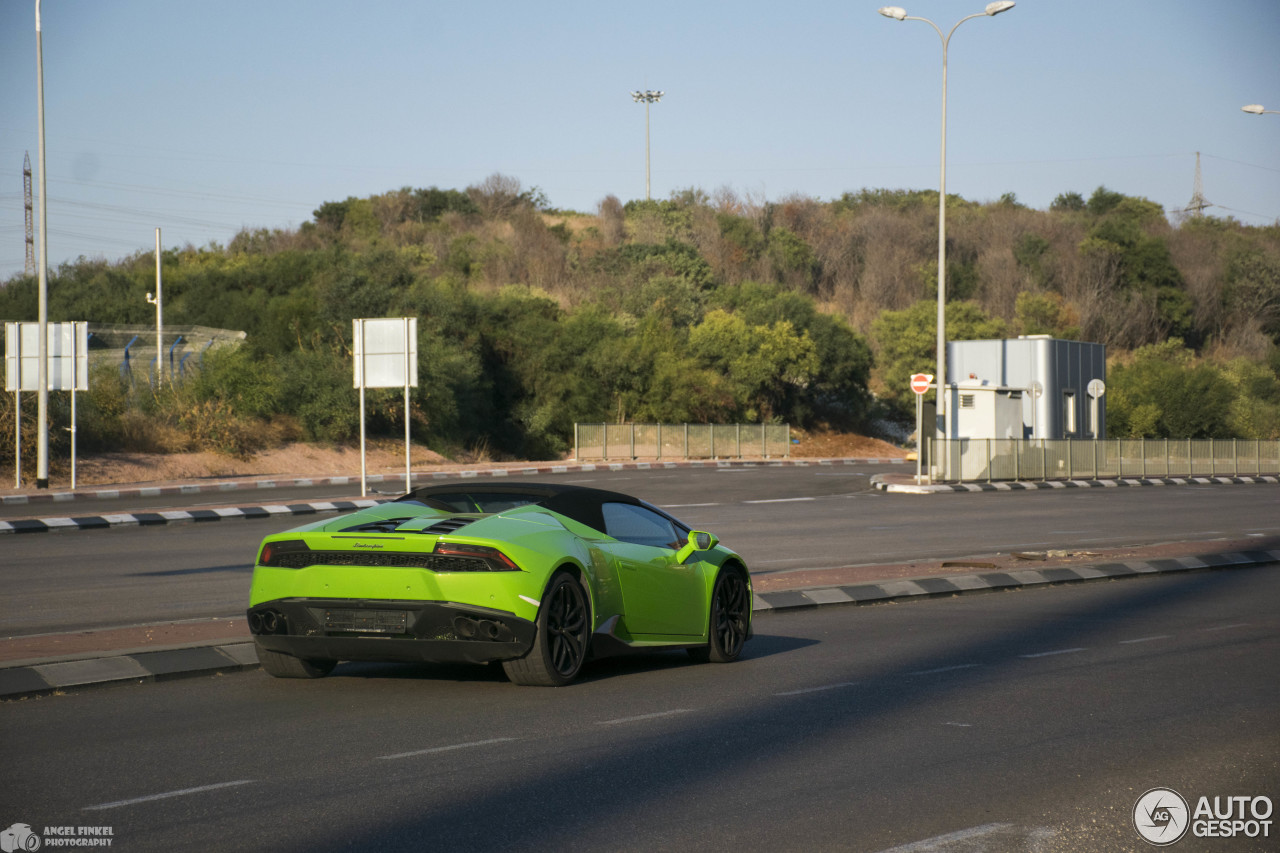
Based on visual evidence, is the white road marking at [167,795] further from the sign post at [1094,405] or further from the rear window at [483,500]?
the sign post at [1094,405]

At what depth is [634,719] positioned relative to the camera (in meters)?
7.46

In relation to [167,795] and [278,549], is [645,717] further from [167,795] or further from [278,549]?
[167,795]

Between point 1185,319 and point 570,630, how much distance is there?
9955cm

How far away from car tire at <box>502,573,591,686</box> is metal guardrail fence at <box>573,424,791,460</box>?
1895 inches

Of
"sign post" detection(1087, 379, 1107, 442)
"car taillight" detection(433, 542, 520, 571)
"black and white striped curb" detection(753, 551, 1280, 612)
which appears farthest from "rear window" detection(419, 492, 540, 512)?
"sign post" detection(1087, 379, 1107, 442)

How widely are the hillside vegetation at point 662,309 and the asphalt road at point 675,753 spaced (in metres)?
32.3

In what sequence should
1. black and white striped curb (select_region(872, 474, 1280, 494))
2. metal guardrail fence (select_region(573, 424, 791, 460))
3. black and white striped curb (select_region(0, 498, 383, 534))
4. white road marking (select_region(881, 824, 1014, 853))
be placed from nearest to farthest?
1. white road marking (select_region(881, 824, 1014, 853))
2. black and white striped curb (select_region(0, 498, 383, 534))
3. black and white striped curb (select_region(872, 474, 1280, 494))
4. metal guardrail fence (select_region(573, 424, 791, 460))

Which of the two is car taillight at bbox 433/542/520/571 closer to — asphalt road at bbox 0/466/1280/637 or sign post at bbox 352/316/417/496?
asphalt road at bbox 0/466/1280/637

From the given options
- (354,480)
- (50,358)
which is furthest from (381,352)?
(354,480)

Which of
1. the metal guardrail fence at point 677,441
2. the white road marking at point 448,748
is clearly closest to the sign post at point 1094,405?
the metal guardrail fence at point 677,441

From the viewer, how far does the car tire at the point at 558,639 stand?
7.97m

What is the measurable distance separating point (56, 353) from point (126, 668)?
1039 inches

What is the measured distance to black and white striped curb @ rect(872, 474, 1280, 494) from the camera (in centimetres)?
3588

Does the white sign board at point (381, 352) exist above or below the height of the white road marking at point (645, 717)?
above
